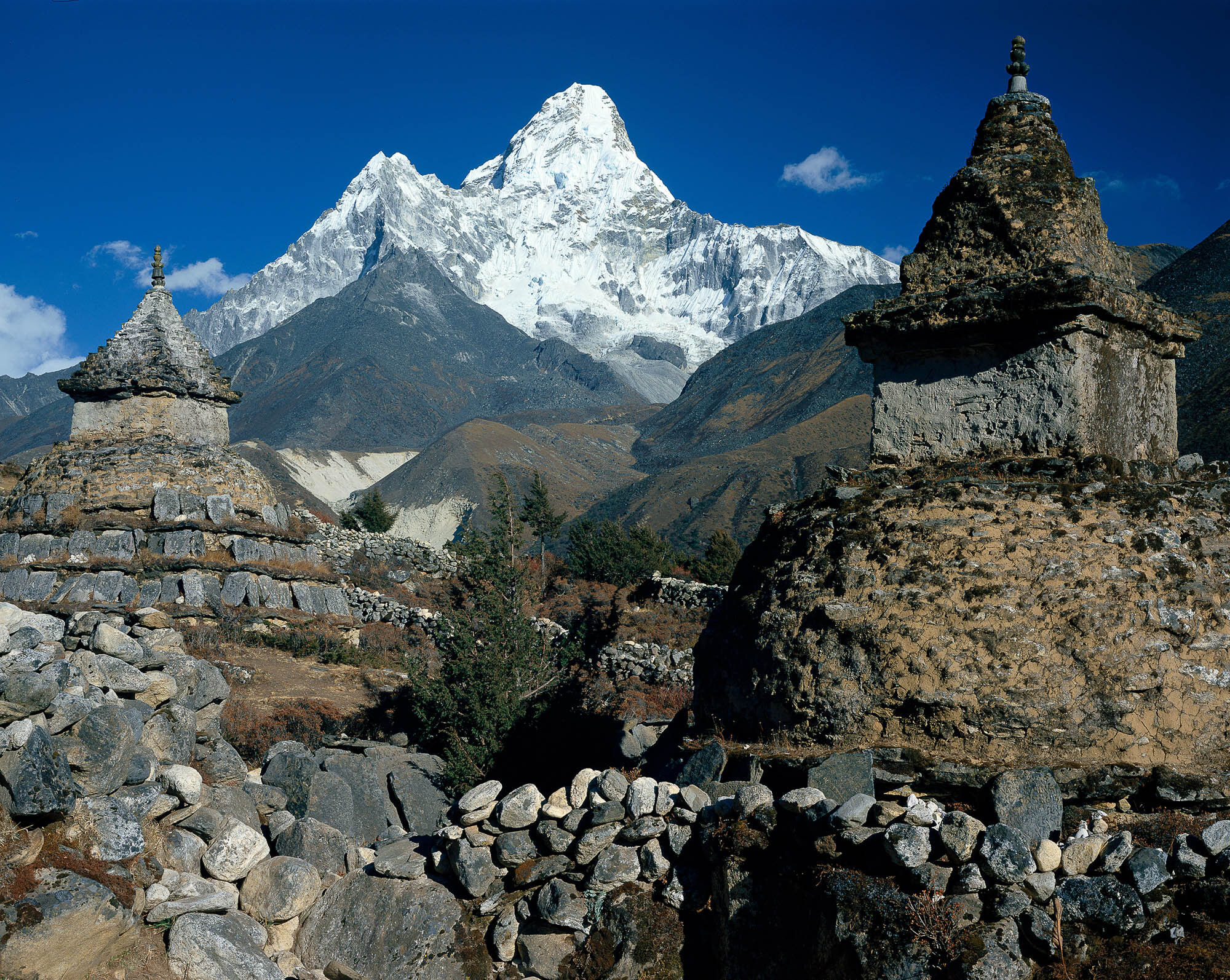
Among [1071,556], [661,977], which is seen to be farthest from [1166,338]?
[661,977]

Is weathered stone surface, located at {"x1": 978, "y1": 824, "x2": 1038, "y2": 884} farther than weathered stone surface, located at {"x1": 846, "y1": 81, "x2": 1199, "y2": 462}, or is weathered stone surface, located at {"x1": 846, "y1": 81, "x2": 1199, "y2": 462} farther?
weathered stone surface, located at {"x1": 846, "y1": 81, "x2": 1199, "y2": 462}

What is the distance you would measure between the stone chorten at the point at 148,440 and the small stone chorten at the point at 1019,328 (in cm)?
1426

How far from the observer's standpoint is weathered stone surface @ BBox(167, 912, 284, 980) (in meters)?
5.89

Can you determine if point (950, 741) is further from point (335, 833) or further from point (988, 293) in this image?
point (335, 833)

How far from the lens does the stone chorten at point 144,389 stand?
1838cm

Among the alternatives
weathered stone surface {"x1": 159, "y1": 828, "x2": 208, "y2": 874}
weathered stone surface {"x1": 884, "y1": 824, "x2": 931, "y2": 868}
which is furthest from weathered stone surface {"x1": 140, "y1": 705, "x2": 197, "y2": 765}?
weathered stone surface {"x1": 884, "y1": 824, "x2": 931, "y2": 868}

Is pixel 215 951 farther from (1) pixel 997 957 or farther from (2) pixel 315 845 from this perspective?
(1) pixel 997 957

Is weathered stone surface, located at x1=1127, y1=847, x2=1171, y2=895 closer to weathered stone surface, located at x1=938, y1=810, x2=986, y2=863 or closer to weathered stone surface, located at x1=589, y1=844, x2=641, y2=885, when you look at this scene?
weathered stone surface, located at x1=938, y1=810, x2=986, y2=863

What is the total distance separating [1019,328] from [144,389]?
54.2 feet

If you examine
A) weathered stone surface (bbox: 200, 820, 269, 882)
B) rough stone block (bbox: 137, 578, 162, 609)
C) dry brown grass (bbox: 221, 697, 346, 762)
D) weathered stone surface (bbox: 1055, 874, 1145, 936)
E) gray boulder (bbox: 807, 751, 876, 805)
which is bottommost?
dry brown grass (bbox: 221, 697, 346, 762)

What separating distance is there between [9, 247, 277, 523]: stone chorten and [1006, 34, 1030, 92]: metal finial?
1510 centimetres

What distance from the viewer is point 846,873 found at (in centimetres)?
476

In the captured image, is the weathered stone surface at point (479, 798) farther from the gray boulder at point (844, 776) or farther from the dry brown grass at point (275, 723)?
the dry brown grass at point (275, 723)

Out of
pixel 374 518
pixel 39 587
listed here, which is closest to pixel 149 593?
pixel 39 587
